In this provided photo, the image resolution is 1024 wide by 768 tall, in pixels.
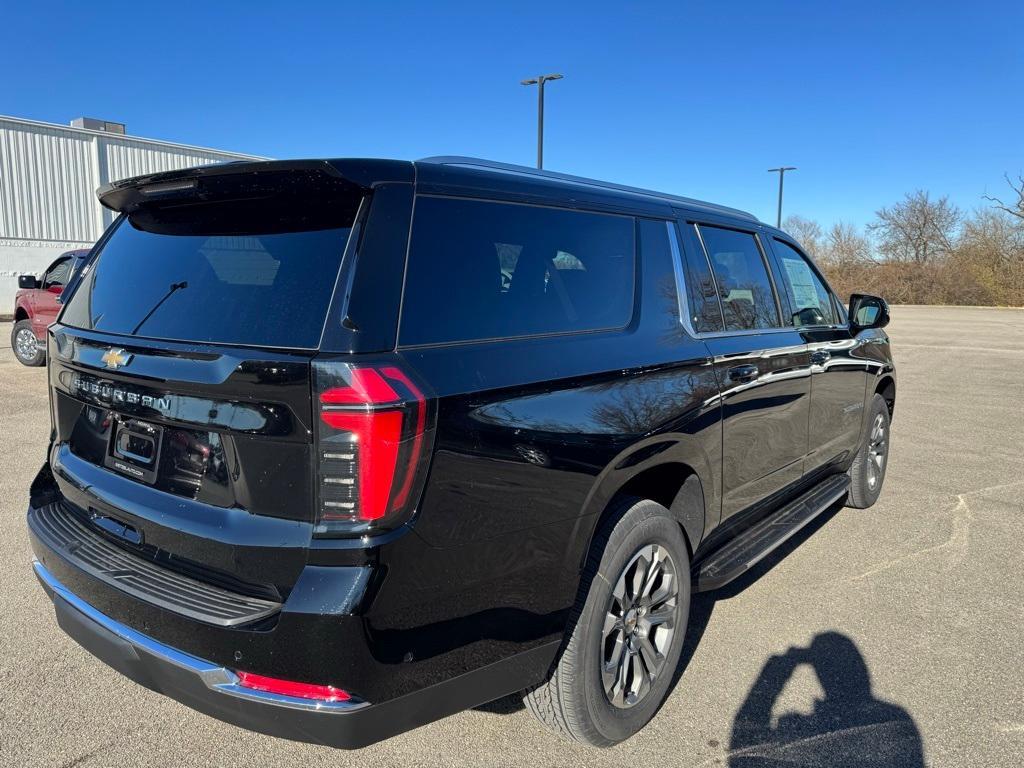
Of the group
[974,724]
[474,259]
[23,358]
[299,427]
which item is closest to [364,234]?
[474,259]

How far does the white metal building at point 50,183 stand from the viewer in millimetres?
22500

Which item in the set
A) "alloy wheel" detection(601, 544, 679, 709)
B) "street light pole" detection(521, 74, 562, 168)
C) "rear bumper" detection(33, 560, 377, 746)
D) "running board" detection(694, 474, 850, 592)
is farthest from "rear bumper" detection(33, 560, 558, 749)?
"street light pole" detection(521, 74, 562, 168)

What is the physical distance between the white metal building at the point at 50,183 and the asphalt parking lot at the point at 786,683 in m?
21.9

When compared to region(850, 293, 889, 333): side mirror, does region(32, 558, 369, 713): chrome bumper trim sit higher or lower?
lower

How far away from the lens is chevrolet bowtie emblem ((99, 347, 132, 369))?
2216 mm

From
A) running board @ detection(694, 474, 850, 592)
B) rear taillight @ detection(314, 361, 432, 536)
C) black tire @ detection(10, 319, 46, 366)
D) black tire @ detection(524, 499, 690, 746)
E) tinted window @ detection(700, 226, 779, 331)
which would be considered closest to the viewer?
rear taillight @ detection(314, 361, 432, 536)

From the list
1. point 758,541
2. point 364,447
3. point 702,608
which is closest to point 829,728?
point 758,541

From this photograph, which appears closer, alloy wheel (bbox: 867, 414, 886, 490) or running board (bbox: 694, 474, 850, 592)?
running board (bbox: 694, 474, 850, 592)

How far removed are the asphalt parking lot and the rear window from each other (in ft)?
4.71

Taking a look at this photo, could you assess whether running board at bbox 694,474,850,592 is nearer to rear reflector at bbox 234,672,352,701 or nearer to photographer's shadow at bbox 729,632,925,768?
photographer's shadow at bbox 729,632,925,768

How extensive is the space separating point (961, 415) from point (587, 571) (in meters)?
8.43

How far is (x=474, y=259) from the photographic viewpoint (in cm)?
225

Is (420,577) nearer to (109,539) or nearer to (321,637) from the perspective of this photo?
(321,637)

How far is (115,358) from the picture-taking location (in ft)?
7.39
